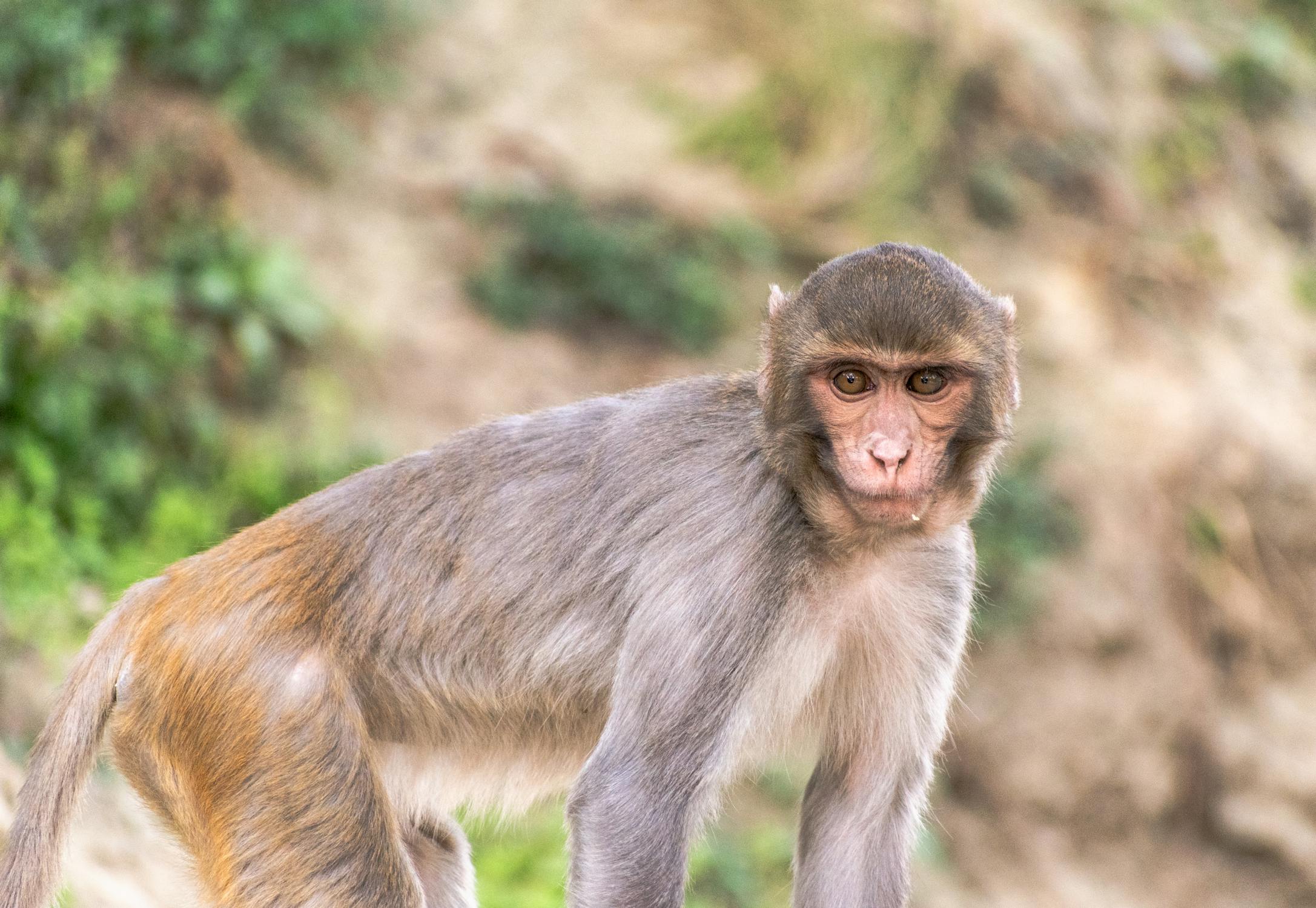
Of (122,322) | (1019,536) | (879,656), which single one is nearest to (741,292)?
(1019,536)

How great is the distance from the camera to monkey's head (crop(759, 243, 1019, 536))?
137 inches

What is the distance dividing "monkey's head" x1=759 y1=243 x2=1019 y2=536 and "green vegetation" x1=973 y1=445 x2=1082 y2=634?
552cm

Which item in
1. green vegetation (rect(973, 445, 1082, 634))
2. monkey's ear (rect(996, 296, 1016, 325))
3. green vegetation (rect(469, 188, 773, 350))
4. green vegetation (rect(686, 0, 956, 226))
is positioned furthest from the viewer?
green vegetation (rect(686, 0, 956, 226))

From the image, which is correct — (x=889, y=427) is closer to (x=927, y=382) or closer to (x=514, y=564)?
(x=927, y=382)

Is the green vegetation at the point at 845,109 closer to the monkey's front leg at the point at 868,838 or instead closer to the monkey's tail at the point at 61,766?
the monkey's front leg at the point at 868,838

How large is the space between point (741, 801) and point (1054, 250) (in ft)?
15.7

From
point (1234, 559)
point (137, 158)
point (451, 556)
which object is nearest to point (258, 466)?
point (137, 158)

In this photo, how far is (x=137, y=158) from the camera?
8.48 metres

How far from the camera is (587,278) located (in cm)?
976

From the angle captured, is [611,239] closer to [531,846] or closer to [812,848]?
[531,846]

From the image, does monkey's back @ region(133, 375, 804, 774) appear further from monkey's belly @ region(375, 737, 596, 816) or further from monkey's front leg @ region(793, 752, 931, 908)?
monkey's front leg @ region(793, 752, 931, 908)

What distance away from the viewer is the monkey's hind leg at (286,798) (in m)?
3.69

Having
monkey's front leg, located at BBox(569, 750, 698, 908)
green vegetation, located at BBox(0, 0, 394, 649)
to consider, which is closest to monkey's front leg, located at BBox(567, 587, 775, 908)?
monkey's front leg, located at BBox(569, 750, 698, 908)

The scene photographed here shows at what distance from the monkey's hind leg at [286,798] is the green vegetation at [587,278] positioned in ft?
19.6
